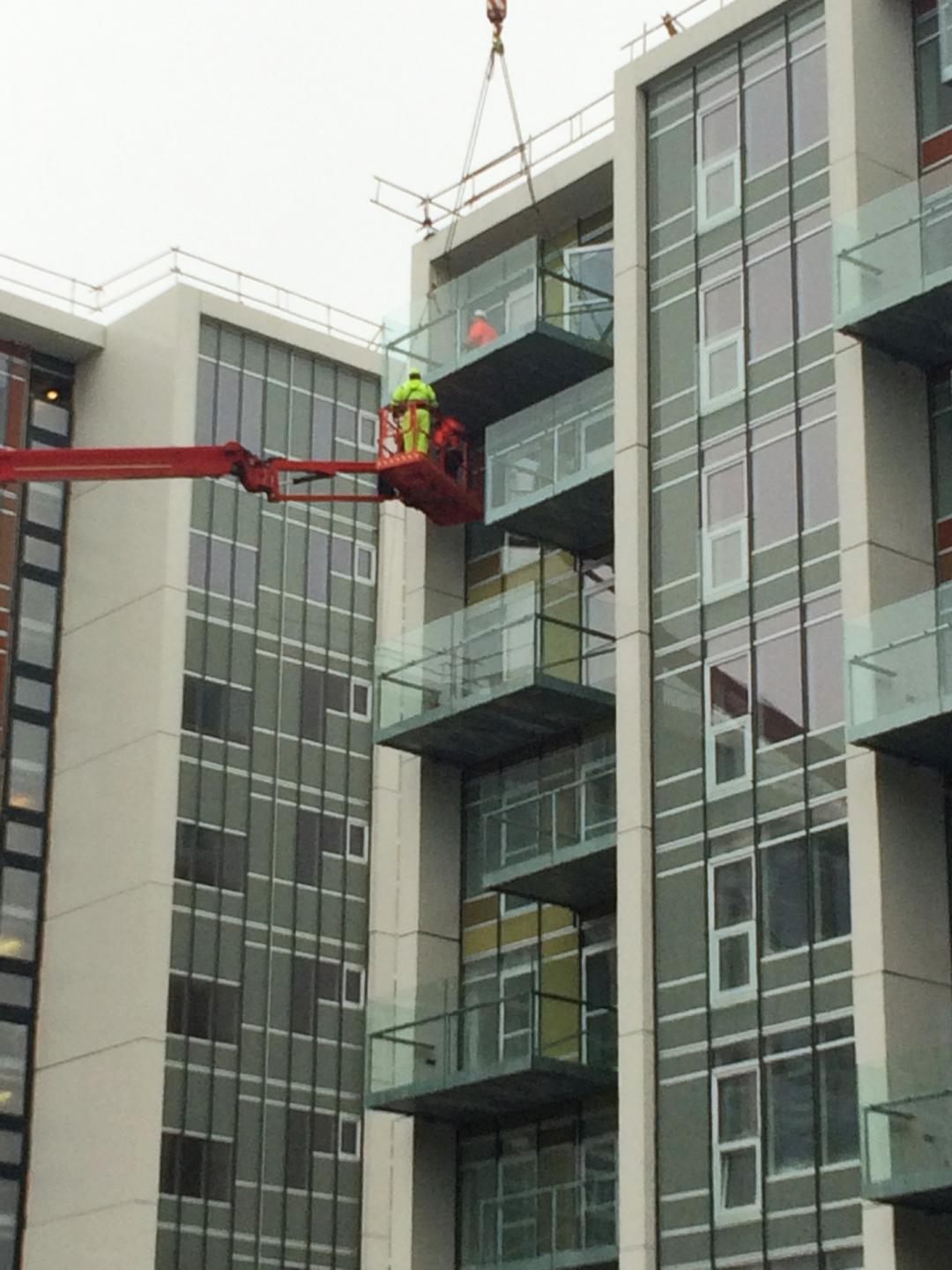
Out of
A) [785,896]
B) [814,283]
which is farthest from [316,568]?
[785,896]

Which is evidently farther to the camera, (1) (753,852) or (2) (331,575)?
(2) (331,575)

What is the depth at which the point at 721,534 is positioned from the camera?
135 feet

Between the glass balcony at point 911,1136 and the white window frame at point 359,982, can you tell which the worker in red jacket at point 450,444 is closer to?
the glass balcony at point 911,1136

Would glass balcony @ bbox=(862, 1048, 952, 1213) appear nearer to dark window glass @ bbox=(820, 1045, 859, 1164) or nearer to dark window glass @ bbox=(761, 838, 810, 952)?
dark window glass @ bbox=(820, 1045, 859, 1164)

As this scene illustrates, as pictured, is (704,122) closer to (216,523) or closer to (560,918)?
(560,918)

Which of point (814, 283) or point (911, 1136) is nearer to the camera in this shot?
point (911, 1136)

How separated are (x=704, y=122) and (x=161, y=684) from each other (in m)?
23.2

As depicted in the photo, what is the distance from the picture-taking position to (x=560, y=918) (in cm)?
4434

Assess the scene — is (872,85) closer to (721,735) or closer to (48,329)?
(721,735)

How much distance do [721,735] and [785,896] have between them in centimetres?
300

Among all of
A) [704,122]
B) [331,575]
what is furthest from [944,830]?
[331,575]

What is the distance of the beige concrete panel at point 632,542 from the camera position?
138 ft

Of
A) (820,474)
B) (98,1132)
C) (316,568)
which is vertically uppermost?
(316,568)

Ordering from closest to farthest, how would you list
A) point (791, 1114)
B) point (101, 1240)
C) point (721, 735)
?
1. point (791, 1114)
2. point (721, 735)
3. point (101, 1240)
